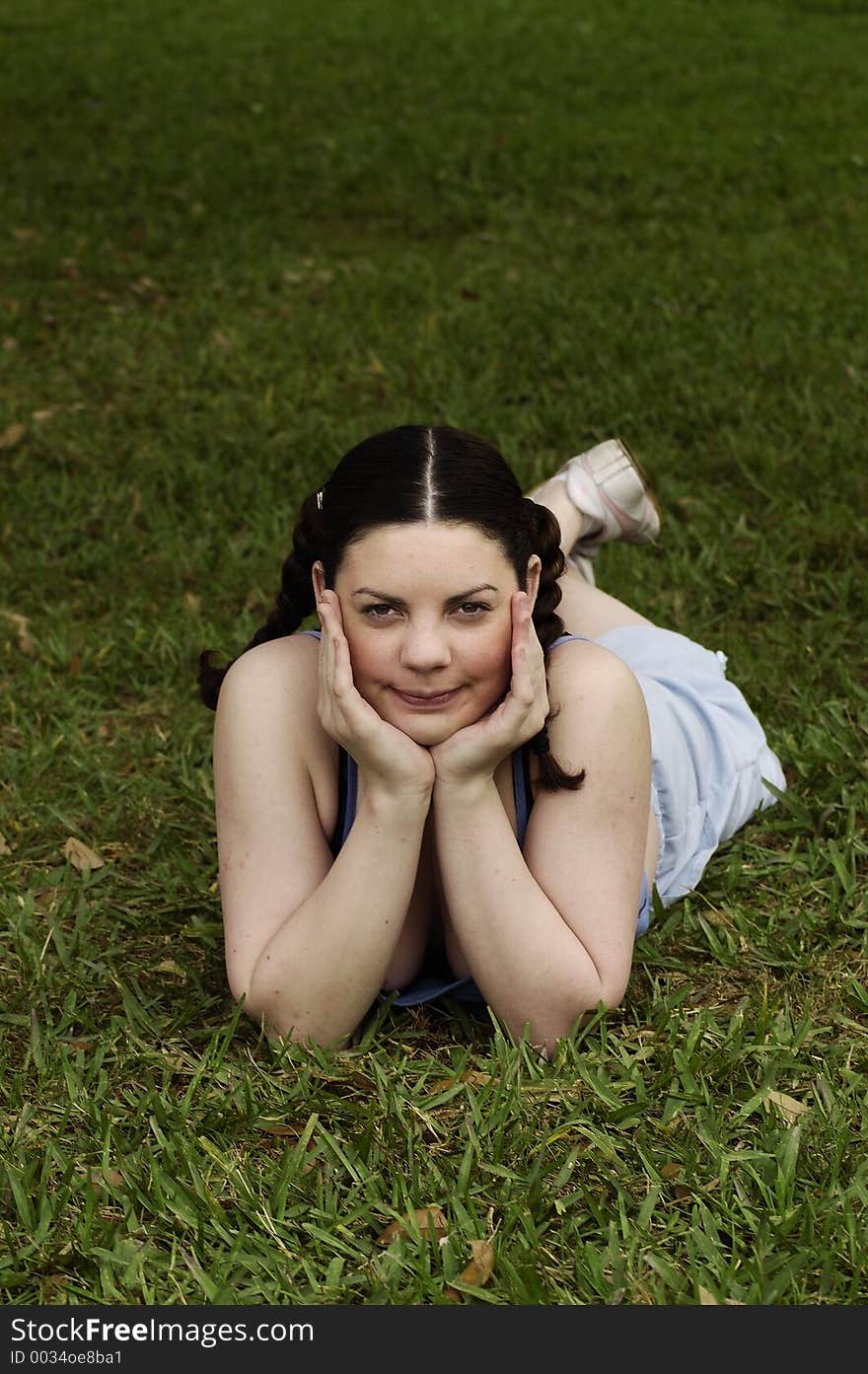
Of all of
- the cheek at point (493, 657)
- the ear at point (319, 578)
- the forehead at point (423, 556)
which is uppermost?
the forehead at point (423, 556)

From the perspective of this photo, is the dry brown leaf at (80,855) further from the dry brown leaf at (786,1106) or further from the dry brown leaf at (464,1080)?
the dry brown leaf at (786,1106)

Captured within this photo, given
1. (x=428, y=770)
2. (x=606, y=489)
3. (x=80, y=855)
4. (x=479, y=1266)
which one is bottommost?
(x=80, y=855)

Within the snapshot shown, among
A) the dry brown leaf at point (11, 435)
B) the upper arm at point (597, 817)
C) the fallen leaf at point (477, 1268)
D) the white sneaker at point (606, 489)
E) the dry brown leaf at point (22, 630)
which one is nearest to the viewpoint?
the fallen leaf at point (477, 1268)

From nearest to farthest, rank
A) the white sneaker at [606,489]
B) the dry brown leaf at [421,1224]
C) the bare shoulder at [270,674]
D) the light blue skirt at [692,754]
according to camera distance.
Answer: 1. the dry brown leaf at [421,1224]
2. the bare shoulder at [270,674]
3. the light blue skirt at [692,754]
4. the white sneaker at [606,489]

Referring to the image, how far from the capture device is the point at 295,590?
10.5 ft

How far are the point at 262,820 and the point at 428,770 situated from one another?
1.27 ft

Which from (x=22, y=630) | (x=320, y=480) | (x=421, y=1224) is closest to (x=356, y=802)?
(x=421, y=1224)

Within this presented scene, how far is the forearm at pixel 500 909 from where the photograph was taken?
2.79m

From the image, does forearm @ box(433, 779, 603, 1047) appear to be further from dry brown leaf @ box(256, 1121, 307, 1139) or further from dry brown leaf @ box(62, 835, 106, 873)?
dry brown leaf @ box(62, 835, 106, 873)

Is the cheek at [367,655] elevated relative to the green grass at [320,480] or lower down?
elevated

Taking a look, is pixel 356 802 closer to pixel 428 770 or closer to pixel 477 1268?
pixel 428 770

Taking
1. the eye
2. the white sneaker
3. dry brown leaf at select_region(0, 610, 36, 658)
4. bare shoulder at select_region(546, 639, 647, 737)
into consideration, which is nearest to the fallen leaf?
bare shoulder at select_region(546, 639, 647, 737)

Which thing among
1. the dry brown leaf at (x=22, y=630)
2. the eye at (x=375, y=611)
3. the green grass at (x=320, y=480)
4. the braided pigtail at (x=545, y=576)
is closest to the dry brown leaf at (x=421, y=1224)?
the green grass at (x=320, y=480)

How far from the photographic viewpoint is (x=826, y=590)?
5129mm
